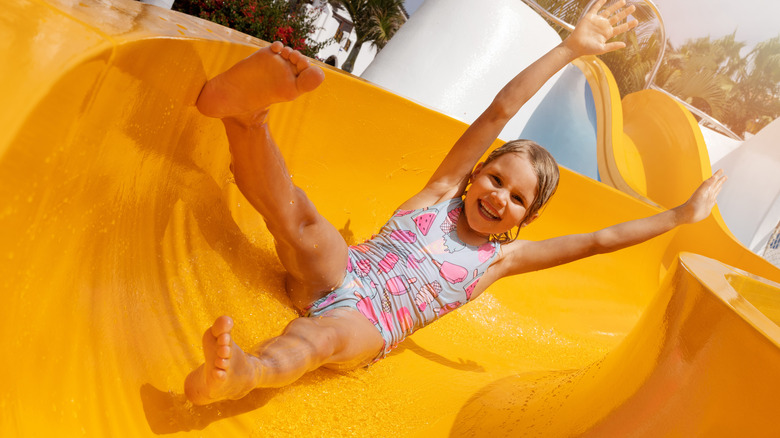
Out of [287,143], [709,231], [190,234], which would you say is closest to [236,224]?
[190,234]

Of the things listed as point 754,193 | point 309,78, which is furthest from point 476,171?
point 754,193

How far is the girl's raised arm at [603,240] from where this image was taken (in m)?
1.31

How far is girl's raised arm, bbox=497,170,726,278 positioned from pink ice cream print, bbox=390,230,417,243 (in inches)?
8.5

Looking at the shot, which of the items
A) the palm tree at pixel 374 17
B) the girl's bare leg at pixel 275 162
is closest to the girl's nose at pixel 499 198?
the girl's bare leg at pixel 275 162

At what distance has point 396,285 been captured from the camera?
119 cm

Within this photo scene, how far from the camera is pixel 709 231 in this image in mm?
2090

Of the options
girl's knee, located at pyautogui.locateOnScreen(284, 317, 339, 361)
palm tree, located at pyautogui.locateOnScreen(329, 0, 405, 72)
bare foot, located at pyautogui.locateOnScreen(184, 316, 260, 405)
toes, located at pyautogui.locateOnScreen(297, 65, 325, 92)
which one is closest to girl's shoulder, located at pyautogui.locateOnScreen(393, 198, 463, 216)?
girl's knee, located at pyautogui.locateOnScreen(284, 317, 339, 361)

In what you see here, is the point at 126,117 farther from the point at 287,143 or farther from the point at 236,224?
the point at 287,143

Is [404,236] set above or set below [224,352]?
below

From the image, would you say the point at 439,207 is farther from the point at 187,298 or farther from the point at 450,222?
the point at 187,298

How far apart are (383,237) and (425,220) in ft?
0.33

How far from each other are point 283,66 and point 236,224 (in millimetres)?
488

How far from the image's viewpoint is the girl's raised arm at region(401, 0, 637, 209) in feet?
4.46

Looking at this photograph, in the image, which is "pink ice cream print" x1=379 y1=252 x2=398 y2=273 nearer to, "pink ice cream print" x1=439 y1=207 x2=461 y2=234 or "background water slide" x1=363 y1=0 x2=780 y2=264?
"pink ice cream print" x1=439 y1=207 x2=461 y2=234
